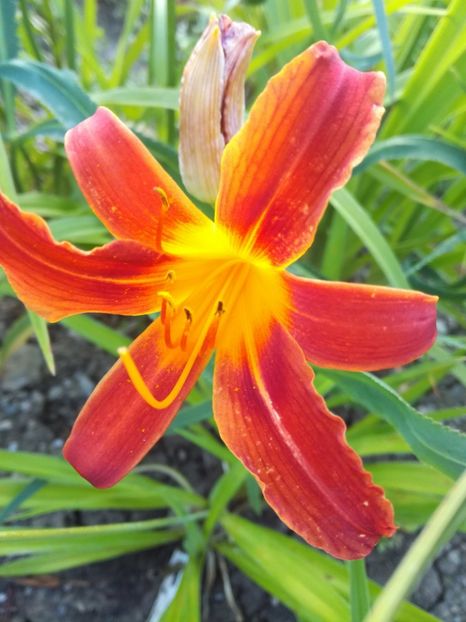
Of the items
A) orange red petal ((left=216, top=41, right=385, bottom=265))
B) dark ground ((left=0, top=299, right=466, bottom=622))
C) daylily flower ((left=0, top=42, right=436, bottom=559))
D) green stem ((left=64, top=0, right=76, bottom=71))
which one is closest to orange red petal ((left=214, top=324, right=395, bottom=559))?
daylily flower ((left=0, top=42, right=436, bottom=559))

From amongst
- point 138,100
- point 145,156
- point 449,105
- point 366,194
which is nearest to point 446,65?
point 449,105

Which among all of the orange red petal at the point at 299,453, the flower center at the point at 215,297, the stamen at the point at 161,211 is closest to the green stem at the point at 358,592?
the orange red petal at the point at 299,453

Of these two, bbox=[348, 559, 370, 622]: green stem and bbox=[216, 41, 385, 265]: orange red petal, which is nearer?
bbox=[216, 41, 385, 265]: orange red petal

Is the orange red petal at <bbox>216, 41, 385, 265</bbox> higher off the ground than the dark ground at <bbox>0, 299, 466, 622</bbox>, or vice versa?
the orange red petal at <bbox>216, 41, 385, 265</bbox>

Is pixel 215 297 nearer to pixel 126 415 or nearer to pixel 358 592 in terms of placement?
pixel 126 415

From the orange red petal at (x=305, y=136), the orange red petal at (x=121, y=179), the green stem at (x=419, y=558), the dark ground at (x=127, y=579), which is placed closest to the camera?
the green stem at (x=419, y=558)

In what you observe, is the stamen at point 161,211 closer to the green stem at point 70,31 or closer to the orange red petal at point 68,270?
the orange red petal at point 68,270

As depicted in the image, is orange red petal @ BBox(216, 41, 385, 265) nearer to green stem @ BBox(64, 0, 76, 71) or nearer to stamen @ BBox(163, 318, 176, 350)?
stamen @ BBox(163, 318, 176, 350)
